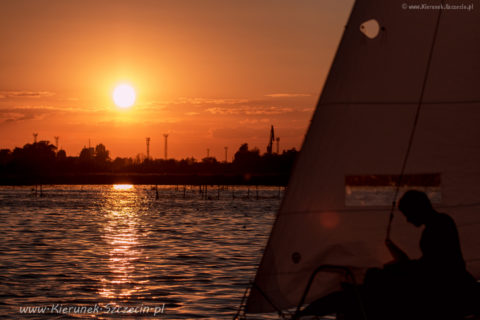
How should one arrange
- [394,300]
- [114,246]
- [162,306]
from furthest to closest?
[114,246] → [162,306] → [394,300]

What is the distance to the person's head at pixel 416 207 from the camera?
24.8 feet

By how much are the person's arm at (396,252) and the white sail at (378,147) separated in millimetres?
302

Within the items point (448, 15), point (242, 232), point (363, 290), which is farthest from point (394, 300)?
point (242, 232)

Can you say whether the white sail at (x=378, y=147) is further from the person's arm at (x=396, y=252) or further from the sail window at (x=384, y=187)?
the person's arm at (x=396, y=252)

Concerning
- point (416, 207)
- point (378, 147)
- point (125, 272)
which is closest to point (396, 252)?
point (416, 207)

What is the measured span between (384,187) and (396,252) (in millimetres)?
813

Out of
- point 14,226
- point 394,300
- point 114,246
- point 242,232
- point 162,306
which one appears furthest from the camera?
point 14,226

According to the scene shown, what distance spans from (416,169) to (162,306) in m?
13.4

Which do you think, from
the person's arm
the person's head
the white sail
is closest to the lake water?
the white sail

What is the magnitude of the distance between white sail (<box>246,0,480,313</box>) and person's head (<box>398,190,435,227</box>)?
2.31 feet

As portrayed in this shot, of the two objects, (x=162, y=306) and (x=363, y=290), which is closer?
(x=363, y=290)

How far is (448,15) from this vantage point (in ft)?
27.6

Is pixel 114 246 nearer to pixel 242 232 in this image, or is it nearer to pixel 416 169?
pixel 242 232

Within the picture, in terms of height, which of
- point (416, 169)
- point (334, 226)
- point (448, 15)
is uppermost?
point (448, 15)
